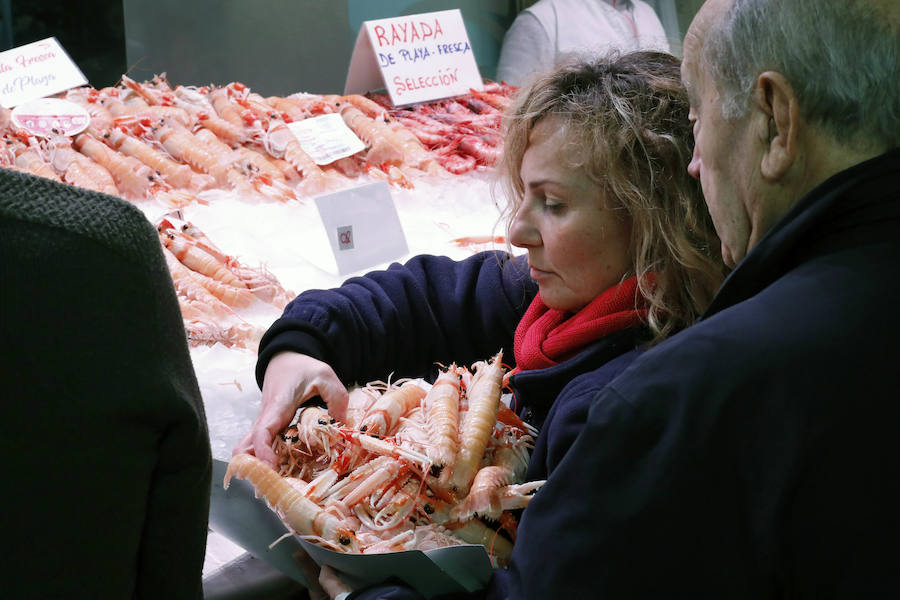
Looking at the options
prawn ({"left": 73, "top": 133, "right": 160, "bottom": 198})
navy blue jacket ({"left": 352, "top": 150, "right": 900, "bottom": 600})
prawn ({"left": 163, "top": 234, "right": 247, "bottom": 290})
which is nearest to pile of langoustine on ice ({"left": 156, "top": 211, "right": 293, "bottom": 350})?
prawn ({"left": 163, "top": 234, "right": 247, "bottom": 290})

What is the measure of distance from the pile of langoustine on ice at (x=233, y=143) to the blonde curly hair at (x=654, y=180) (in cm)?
155

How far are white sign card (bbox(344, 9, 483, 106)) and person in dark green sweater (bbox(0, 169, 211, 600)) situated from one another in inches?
113

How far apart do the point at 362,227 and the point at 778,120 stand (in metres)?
1.66

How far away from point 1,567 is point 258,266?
1804mm

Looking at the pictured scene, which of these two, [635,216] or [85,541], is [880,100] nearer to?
[635,216]

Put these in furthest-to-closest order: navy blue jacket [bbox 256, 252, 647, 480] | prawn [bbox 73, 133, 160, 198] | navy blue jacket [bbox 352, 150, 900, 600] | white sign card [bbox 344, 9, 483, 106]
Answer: white sign card [bbox 344, 9, 483, 106], prawn [bbox 73, 133, 160, 198], navy blue jacket [bbox 256, 252, 647, 480], navy blue jacket [bbox 352, 150, 900, 600]

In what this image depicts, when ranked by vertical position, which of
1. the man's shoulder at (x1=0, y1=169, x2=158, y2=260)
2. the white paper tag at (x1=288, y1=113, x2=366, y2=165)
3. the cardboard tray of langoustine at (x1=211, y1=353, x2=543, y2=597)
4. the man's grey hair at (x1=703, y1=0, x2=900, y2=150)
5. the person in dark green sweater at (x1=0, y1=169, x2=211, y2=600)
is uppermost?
the man's grey hair at (x1=703, y1=0, x2=900, y2=150)

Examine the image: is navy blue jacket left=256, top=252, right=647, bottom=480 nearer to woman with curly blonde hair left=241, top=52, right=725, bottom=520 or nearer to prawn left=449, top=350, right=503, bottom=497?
woman with curly blonde hair left=241, top=52, right=725, bottom=520

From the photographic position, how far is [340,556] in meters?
1.32

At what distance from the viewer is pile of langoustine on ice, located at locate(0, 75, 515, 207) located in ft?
9.52

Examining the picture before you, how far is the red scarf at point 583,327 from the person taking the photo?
1550 mm

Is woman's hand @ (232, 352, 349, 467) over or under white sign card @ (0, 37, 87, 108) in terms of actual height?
under

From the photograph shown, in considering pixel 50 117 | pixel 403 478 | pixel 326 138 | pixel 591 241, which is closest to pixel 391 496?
pixel 403 478

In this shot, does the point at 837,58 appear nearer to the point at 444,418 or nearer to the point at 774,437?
the point at 774,437
